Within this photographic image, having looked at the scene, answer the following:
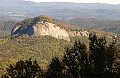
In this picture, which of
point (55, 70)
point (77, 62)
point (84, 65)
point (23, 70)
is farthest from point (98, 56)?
point (23, 70)

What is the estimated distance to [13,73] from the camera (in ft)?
168

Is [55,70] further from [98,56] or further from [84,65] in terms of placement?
[98,56]

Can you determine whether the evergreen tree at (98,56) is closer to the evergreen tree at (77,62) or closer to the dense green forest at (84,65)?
the dense green forest at (84,65)

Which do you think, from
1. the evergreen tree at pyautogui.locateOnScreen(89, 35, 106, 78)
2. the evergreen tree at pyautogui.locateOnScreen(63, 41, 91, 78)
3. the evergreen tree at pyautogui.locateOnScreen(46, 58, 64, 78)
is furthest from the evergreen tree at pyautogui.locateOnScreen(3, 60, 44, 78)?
the evergreen tree at pyautogui.locateOnScreen(89, 35, 106, 78)

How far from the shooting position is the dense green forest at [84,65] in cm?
4838

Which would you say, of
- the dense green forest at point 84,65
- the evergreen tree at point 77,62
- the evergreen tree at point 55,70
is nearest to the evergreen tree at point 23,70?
the dense green forest at point 84,65

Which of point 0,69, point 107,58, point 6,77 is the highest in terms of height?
point 107,58

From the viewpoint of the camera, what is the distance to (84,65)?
169 feet

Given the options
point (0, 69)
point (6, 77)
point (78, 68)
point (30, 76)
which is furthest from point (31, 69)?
point (0, 69)

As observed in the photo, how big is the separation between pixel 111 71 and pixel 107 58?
2.31 m

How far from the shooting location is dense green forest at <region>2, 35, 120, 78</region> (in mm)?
48375

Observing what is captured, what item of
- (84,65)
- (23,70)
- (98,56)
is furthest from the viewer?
(84,65)

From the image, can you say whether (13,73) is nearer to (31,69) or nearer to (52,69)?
(31,69)

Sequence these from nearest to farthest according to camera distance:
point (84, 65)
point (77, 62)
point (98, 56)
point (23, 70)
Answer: point (98, 56), point (23, 70), point (84, 65), point (77, 62)
